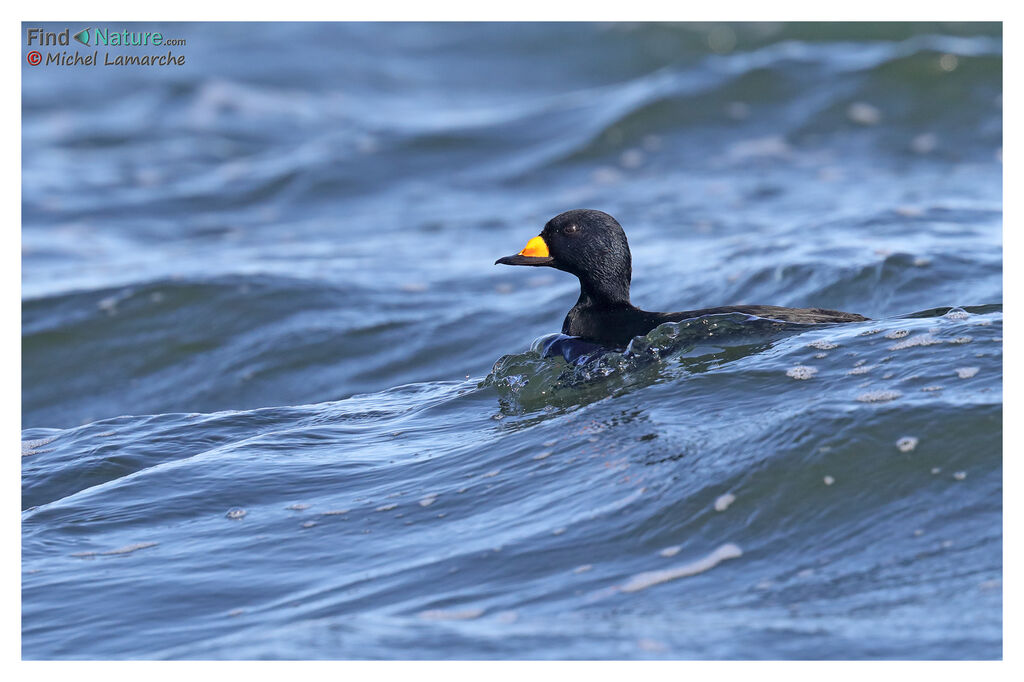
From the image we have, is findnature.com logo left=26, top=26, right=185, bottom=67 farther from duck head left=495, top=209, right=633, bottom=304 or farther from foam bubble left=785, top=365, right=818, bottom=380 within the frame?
foam bubble left=785, top=365, right=818, bottom=380

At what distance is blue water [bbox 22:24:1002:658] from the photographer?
3.62 metres

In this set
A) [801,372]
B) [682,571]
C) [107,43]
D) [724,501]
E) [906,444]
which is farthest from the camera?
[107,43]

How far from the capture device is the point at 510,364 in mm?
5762

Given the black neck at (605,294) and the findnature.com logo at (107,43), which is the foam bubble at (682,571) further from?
the findnature.com logo at (107,43)

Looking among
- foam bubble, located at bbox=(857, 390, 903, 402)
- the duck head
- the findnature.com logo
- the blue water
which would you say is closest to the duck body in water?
the duck head

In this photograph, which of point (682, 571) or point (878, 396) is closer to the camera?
point (682, 571)

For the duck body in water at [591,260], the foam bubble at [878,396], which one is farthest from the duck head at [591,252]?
the foam bubble at [878,396]

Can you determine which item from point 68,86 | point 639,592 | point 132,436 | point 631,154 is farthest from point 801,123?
point 68,86

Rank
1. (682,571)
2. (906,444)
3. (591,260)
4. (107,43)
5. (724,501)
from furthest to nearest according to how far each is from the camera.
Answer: (107,43), (591,260), (906,444), (724,501), (682,571)

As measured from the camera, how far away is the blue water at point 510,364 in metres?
3.62

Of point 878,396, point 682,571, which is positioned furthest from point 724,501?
point 878,396

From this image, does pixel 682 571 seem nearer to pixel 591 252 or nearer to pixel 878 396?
pixel 878 396

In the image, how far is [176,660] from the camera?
3436mm

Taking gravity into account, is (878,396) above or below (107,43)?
below
